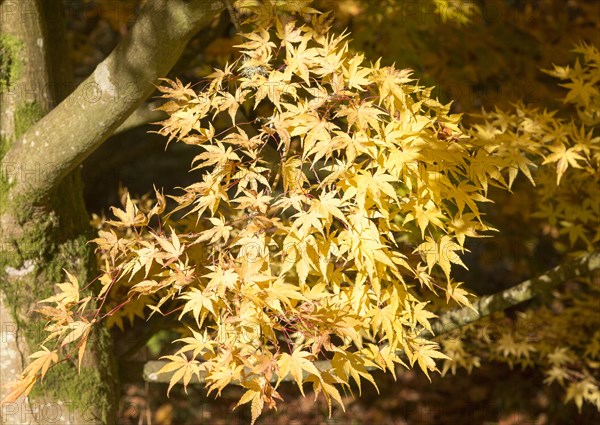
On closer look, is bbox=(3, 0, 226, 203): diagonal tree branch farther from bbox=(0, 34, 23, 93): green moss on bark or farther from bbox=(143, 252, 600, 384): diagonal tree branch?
bbox=(143, 252, 600, 384): diagonal tree branch

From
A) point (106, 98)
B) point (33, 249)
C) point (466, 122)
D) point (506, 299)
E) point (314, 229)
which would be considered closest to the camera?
point (314, 229)

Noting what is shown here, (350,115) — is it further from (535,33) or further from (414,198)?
(535,33)

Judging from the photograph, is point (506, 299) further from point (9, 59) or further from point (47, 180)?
point (9, 59)

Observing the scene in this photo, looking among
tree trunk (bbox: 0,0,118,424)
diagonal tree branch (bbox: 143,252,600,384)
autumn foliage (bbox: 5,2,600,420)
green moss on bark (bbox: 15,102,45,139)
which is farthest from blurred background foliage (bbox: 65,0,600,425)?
autumn foliage (bbox: 5,2,600,420)

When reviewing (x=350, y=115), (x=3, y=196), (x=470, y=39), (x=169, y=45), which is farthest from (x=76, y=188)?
(x=470, y=39)

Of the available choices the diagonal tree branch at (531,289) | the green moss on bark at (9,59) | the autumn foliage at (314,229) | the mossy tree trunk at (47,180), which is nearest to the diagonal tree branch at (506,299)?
the diagonal tree branch at (531,289)

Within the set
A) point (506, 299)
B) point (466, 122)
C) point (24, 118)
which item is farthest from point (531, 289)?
point (24, 118)

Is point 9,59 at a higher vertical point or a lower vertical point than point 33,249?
higher
